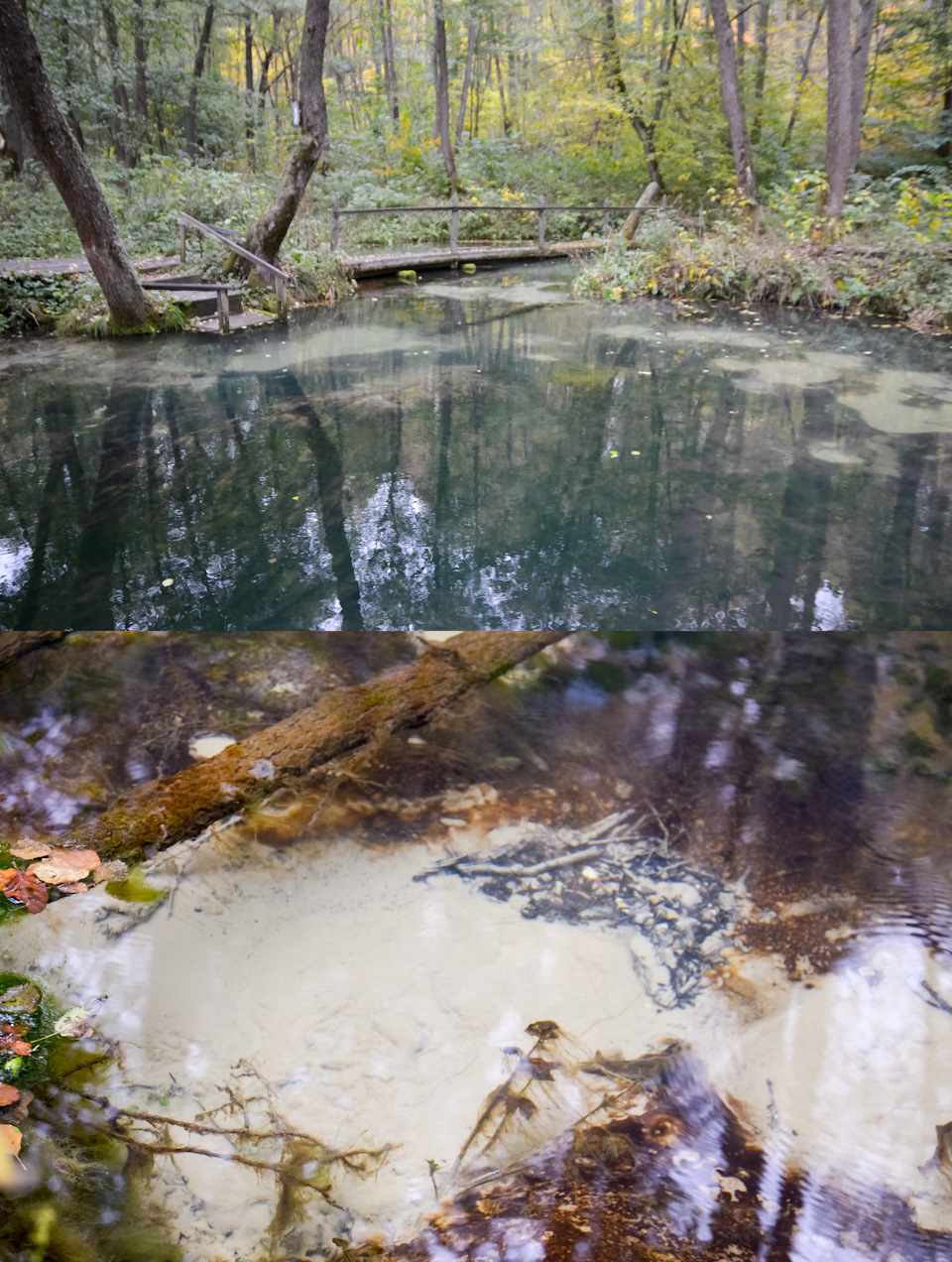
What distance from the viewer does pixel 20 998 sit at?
1.47 metres

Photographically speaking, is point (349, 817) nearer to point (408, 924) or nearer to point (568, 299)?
point (408, 924)

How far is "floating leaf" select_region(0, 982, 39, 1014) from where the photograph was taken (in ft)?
4.77

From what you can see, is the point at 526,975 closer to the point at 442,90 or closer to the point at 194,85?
the point at 442,90

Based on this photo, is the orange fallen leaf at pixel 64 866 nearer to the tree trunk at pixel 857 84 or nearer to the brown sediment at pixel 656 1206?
the brown sediment at pixel 656 1206

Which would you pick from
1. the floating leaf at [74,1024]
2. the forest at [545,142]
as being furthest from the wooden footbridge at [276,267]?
the floating leaf at [74,1024]

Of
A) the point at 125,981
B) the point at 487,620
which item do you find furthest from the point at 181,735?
the point at 487,620

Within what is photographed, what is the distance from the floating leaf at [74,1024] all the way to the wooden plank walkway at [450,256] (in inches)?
464

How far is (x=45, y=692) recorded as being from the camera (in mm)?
2291

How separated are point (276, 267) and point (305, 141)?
4.86 feet

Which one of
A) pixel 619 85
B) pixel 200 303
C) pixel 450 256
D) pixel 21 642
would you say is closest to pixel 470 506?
pixel 21 642

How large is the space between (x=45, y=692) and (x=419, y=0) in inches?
976

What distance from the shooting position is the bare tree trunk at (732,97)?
13.2 meters

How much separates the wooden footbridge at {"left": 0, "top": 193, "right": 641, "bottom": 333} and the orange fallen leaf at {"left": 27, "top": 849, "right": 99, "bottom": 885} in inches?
323

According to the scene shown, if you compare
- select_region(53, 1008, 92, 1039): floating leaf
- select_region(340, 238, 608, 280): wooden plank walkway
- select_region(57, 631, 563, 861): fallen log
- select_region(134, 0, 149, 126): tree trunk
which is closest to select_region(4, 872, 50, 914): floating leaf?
select_region(57, 631, 563, 861): fallen log
